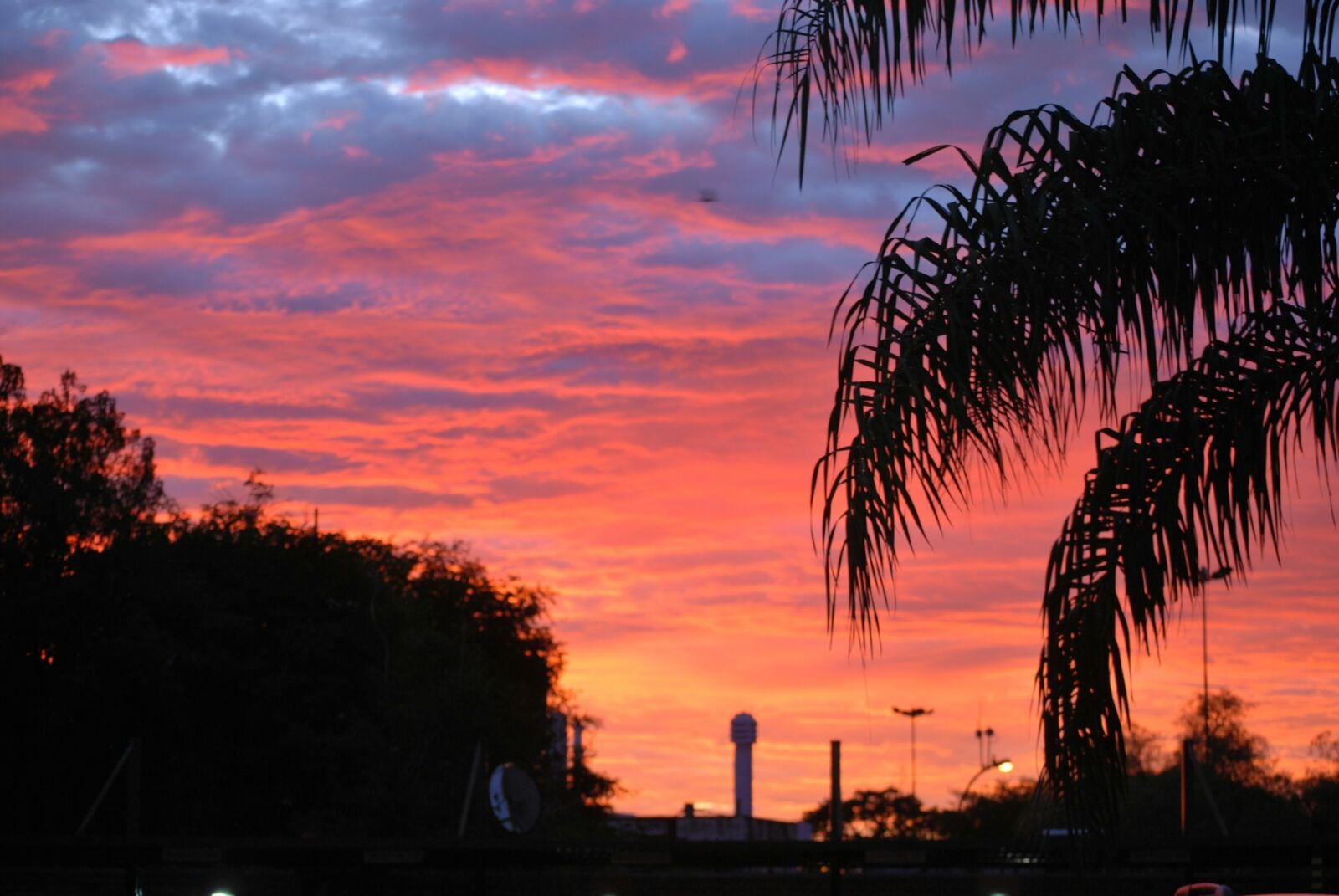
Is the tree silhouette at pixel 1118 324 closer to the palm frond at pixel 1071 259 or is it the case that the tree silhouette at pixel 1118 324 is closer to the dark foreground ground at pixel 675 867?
the palm frond at pixel 1071 259

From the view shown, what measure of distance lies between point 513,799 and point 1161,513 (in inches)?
483

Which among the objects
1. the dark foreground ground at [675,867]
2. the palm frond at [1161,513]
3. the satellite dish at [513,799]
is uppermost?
the palm frond at [1161,513]

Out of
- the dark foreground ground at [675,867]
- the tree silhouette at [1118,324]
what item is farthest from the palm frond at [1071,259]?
the dark foreground ground at [675,867]

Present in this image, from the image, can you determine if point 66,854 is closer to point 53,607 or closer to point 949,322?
point 949,322

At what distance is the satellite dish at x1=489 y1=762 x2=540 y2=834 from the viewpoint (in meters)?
16.9

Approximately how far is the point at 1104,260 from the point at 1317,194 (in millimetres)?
787

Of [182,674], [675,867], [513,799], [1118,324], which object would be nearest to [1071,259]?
[1118,324]

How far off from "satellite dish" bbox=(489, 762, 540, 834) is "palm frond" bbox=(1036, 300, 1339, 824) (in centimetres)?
1155

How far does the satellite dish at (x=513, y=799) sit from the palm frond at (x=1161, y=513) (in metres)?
11.5

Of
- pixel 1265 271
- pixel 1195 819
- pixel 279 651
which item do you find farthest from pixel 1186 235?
pixel 1195 819

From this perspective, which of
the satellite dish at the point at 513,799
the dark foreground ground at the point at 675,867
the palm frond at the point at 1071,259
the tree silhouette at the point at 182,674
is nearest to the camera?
the palm frond at the point at 1071,259

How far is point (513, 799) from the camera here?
1720cm

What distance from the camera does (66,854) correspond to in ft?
52.1

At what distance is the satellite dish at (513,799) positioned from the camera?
55.6 feet
